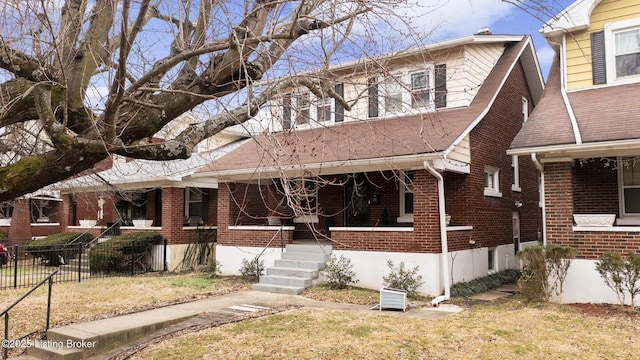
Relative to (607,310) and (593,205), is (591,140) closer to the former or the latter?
(593,205)

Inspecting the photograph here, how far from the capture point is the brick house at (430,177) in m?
11.9

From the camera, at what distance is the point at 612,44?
39.1ft

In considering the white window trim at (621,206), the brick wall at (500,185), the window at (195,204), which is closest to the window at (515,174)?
the brick wall at (500,185)

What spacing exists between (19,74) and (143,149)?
1.50m

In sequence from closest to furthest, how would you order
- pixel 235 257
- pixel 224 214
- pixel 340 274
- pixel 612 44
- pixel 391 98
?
pixel 391 98 → pixel 612 44 → pixel 340 274 → pixel 235 257 → pixel 224 214

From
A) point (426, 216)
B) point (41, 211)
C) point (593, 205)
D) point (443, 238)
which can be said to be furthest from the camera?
point (41, 211)

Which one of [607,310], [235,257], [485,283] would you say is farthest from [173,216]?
[607,310]

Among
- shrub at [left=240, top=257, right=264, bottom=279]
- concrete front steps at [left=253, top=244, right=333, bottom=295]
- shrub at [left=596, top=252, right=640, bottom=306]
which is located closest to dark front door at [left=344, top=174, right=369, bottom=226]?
concrete front steps at [left=253, top=244, right=333, bottom=295]

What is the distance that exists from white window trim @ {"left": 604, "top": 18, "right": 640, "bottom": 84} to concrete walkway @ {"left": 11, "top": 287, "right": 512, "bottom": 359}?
5556 millimetres

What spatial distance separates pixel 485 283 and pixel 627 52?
6335 mm

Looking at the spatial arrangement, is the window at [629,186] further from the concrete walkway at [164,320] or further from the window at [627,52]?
the concrete walkway at [164,320]

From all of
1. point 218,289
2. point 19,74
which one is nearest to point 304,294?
point 218,289

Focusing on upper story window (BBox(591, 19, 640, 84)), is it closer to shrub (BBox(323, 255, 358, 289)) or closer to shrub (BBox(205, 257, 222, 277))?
shrub (BBox(323, 255, 358, 289))

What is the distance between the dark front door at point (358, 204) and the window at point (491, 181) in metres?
3.50
